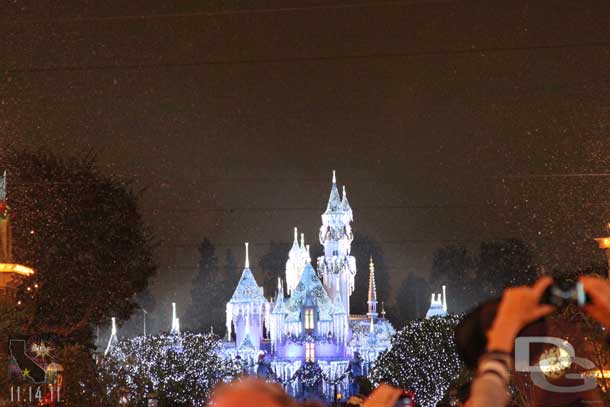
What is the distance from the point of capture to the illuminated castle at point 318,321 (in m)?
97.3

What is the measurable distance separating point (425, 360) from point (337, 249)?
37866 millimetres

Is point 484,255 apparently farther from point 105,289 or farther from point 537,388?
point 537,388

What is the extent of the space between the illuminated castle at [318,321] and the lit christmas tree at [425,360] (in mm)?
20117

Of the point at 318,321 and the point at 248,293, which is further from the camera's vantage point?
the point at 248,293

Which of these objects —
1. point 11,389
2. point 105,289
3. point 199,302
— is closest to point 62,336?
point 105,289

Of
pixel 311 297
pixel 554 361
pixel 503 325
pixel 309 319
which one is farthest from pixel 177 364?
pixel 503 325

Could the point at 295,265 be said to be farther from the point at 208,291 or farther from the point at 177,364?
the point at 177,364

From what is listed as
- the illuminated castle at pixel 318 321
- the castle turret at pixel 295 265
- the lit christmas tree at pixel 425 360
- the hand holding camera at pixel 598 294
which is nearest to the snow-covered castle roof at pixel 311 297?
the illuminated castle at pixel 318 321

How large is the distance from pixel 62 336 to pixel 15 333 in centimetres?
2357

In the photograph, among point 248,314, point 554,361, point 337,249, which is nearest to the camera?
Result: point 554,361

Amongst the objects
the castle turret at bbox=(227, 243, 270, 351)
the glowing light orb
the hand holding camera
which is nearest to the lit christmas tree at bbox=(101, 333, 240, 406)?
the castle turret at bbox=(227, 243, 270, 351)

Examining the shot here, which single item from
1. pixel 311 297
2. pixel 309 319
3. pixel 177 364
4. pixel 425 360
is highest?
pixel 311 297

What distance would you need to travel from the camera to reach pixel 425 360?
71938 millimetres

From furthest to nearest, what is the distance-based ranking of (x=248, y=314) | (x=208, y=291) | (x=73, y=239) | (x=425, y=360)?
(x=208, y=291) < (x=248, y=314) < (x=425, y=360) < (x=73, y=239)
